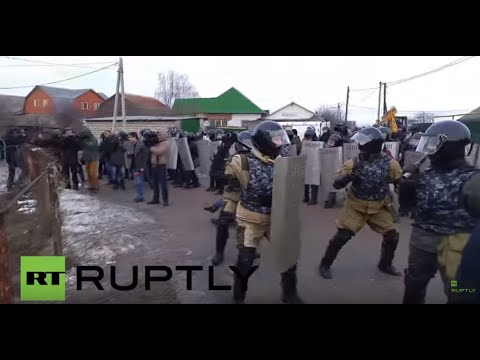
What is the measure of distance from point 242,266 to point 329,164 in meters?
4.40

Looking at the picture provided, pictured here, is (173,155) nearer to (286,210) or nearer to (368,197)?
(368,197)

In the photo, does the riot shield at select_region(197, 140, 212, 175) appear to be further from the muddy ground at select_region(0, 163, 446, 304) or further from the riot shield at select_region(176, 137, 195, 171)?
the muddy ground at select_region(0, 163, 446, 304)

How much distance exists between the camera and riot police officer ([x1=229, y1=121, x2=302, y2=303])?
287cm

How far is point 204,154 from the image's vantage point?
978cm

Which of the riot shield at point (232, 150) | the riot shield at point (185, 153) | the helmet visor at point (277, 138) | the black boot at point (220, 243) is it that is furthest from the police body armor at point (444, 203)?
the riot shield at point (185, 153)

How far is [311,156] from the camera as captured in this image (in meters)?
7.01

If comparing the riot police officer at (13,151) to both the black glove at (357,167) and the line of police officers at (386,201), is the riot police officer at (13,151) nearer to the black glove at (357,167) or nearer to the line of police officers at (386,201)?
the line of police officers at (386,201)

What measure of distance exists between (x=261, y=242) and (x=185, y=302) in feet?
2.87

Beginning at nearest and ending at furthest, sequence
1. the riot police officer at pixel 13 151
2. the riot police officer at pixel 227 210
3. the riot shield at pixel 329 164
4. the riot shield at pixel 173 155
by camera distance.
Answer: the riot police officer at pixel 227 210, the riot shield at pixel 329 164, the riot police officer at pixel 13 151, the riot shield at pixel 173 155

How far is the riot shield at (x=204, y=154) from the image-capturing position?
959 cm

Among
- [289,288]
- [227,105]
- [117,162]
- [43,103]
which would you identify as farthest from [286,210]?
[227,105]

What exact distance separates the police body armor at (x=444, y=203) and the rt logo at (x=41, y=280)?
2.91m

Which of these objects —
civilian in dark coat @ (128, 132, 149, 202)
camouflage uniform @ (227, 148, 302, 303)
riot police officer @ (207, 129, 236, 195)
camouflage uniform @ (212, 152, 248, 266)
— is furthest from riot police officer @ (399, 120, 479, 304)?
civilian in dark coat @ (128, 132, 149, 202)
